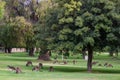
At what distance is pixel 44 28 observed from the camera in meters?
40.1

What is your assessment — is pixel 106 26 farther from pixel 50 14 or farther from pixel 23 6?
pixel 23 6

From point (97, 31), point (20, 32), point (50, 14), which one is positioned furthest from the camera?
point (20, 32)

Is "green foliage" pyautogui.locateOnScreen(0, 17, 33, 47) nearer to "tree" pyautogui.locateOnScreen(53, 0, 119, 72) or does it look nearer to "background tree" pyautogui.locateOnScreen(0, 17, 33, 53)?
"background tree" pyautogui.locateOnScreen(0, 17, 33, 53)

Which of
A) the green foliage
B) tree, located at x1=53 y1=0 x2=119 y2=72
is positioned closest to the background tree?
the green foliage

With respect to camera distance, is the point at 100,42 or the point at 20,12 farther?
the point at 20,12

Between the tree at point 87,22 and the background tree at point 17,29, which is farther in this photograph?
the background tree at point 17,29

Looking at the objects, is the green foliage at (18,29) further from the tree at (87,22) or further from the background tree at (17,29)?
the tree at (87,22)

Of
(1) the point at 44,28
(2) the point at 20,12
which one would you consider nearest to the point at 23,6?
(2) the point at 20,12

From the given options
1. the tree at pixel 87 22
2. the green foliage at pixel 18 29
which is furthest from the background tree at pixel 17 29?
the tree at pixel 87 22

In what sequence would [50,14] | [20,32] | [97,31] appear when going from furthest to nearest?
1. [20,32]
2. [50,14]
3. [97,31]

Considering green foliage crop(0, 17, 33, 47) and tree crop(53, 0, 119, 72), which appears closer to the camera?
tree crop(53, 0, 119, 72)

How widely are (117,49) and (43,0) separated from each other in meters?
Result: 23.2

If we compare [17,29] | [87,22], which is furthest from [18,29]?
[87,22]

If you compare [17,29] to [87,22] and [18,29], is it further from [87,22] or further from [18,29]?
[87,22]
